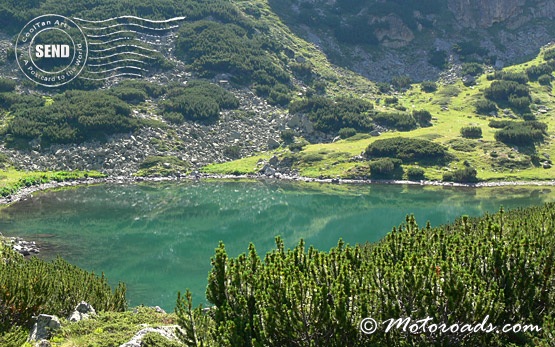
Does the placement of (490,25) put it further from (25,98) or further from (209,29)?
(25,98)

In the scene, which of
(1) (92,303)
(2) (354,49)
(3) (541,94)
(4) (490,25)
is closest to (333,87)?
(2) (354,49)

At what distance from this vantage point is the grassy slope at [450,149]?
8844 cm

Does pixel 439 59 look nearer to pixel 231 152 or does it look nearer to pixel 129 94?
pixel 231 152

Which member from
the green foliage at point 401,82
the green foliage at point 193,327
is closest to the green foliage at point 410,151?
the green foliage at point 401,82

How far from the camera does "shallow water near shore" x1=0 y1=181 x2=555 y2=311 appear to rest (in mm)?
42938

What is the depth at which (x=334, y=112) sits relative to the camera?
113562mm

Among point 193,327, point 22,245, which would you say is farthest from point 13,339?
point 22,245

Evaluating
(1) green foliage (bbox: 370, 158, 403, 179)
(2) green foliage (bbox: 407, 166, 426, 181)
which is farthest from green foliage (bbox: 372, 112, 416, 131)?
(2) green foliage (bbox: 407, 166, 426, 181)

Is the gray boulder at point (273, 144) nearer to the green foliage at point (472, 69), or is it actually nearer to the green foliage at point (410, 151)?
the green foliage at point (410, 151)

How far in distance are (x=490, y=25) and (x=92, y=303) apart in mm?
176773

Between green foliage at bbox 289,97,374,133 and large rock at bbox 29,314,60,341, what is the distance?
9542 centimetres

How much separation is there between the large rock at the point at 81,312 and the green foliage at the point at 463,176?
74.7 meters

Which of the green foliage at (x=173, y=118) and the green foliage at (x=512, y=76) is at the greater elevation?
the green foliage at (x=512, y=76)

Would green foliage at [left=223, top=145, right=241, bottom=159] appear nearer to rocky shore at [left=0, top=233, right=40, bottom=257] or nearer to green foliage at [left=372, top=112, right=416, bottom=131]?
green foliage at [left=372, top=112, right=416, bottom=131]
